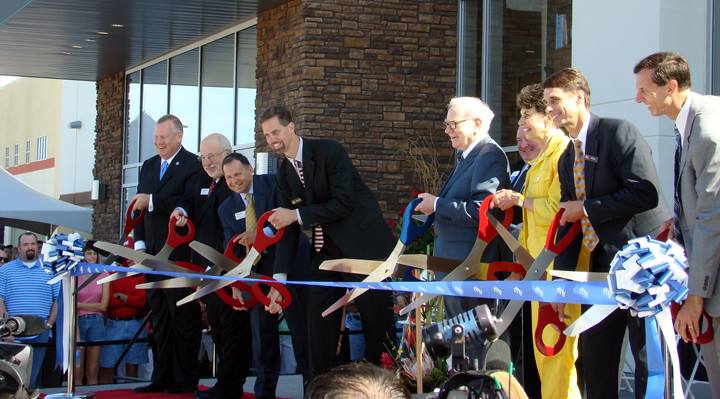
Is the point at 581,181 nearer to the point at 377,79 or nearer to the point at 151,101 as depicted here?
the point at 377,79

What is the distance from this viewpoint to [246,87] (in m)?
16.0

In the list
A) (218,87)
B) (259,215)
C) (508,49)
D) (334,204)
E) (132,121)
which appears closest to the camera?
(334,204)

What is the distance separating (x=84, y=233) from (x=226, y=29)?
6714 mm

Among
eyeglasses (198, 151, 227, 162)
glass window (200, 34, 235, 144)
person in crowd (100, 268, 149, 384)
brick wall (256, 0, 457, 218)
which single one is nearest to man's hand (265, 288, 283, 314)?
eyeglasses (198, 151, 227, 162)

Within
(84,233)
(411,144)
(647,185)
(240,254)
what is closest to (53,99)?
(84,233)

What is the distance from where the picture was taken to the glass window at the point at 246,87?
15656mm

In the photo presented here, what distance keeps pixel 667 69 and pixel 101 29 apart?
13.5 metres

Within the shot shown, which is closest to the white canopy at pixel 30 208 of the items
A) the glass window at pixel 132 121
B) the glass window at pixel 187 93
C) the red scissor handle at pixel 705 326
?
the glass window at pixel 132 121

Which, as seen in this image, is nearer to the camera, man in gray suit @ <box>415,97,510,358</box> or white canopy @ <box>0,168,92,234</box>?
man in gray suit @ <box>415,97,510,358</box>

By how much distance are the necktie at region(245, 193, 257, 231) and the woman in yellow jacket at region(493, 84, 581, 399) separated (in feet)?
7.40

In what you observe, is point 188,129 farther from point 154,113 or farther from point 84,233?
point 84,233

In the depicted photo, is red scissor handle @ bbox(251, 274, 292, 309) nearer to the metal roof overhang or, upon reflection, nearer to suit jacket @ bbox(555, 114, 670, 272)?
suit jacket @ bbox(555, 114, 670, 272)

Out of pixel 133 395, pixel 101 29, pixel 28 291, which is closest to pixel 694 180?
pixel 133 395

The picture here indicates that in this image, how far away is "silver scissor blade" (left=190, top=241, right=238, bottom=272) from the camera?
7062 millimetres
